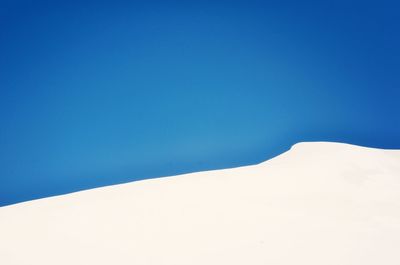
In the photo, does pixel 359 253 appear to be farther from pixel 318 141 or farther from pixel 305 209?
pixel 318 141

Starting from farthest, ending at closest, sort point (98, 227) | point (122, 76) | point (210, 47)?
point (210, 47) < point (122, 76) < point (98, 227)

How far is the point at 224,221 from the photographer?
161 centimetres

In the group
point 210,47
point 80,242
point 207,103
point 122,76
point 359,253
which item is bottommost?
point 359,253

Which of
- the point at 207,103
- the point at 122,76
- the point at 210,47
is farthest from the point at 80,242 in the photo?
the point at 210,47

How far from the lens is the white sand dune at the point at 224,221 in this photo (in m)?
1.24

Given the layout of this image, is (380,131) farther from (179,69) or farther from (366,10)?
(179,69)

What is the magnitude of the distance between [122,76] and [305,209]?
2029mm

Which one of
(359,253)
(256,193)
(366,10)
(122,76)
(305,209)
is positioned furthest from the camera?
(366,10)

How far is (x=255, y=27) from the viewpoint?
3080 millimetres

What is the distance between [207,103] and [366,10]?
7.44ft

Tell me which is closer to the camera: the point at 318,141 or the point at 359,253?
the point at 359,253

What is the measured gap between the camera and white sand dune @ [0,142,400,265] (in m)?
1.24

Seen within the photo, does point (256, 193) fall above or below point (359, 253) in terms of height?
above

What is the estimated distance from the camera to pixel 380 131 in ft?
11.5
